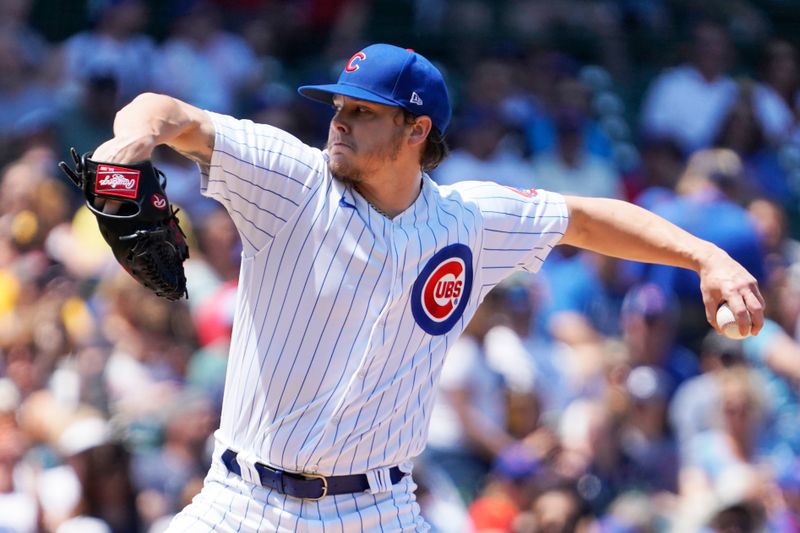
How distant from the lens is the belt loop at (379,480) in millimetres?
3725

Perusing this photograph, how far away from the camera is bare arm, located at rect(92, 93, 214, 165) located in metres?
3.11

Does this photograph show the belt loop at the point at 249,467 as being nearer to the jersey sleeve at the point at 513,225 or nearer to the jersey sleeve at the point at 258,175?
the jersey sleeve at the point at 258,175

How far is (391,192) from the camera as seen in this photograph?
12.6 feet

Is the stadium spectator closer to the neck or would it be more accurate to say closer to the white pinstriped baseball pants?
the neck

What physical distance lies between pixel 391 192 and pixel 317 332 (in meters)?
0.48

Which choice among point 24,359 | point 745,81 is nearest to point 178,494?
point 24,359

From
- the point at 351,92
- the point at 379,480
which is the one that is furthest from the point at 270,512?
the point at 351,92

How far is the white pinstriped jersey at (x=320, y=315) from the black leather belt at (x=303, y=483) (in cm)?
3

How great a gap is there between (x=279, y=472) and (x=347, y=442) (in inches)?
7.7

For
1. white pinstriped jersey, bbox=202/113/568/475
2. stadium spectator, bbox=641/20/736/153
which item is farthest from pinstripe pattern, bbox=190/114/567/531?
stadium spectator, bbox=641/20/736/153

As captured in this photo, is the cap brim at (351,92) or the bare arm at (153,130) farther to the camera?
the cap brim at (351,92)

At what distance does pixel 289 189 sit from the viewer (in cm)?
360

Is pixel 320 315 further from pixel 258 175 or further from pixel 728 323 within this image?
pixel 728 323

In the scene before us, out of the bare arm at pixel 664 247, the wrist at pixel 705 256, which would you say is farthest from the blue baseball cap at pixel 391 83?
the wrist at pixel 705 256
